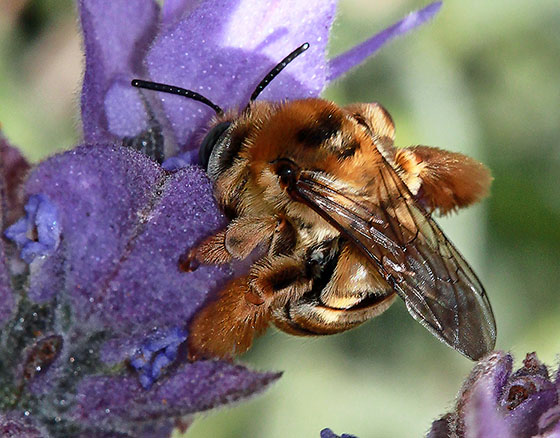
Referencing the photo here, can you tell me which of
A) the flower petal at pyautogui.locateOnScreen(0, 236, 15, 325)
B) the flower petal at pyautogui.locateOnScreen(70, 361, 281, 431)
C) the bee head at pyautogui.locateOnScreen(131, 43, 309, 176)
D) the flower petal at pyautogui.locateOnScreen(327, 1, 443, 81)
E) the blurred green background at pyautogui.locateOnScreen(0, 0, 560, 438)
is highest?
the blurred green background at pyautogui.locateOnScreen(0, 0, 560, 438)

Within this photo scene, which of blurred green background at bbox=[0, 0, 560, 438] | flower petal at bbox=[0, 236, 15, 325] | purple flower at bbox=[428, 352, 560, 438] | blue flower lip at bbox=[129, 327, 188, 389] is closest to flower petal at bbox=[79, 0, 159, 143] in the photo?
flower petal at bbox=[0, 236, 15, 325]

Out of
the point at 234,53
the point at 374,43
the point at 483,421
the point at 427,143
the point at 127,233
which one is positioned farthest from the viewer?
the point at 427,143

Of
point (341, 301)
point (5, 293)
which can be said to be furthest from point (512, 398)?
point (5, 293)

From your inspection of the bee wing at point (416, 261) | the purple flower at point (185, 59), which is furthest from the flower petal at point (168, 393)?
the purple flower at point (185, 59)

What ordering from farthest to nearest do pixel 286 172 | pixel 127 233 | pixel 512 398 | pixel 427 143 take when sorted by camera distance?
pixel 427 143
pixel 127 233
pixel 286 172
pixel 512 398

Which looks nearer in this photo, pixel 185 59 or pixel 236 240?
pixel 236 240

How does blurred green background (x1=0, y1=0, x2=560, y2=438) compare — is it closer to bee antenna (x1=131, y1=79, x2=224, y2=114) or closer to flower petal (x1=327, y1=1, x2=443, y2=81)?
flower petal (x1=327, y1=1, x2=443, y2=81)

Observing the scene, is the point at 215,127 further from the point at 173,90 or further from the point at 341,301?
the point at 341,301
